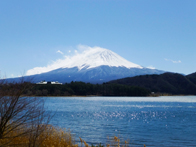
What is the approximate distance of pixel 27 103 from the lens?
39.0ft

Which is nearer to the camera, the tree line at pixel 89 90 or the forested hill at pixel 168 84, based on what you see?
the tree line at pixel 89 90

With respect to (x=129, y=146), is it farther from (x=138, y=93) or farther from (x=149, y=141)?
(x=138, y=93)

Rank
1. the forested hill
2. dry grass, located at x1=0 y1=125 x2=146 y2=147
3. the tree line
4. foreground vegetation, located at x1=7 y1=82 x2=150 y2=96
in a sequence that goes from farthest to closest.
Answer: the forested hill, foreground vegetation, located at x1=7 y1=82 x2=150 y2=96, the tree line, dry grass, located at x1=0 y1=125 x2=146 y2=147

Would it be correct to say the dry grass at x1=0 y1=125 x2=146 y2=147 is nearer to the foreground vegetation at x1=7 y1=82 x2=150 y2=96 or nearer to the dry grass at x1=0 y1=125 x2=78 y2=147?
the dry grass at x1=0 y1=125 x2=78 y2=147

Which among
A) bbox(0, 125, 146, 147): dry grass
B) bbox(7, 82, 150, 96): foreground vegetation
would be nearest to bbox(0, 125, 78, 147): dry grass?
bbox(0, 125, 146, 147): dry grass

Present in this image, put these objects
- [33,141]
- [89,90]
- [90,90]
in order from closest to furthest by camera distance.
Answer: [33,141], [89,90], [90,90]

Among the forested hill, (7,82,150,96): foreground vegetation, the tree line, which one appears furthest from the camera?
the forested hill

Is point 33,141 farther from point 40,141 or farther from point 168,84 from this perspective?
point 168,84

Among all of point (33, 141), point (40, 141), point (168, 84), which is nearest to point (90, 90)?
point (168, 84)

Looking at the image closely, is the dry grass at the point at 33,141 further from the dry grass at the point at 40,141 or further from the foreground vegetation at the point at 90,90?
the foreground vegetation at the point at 90,90

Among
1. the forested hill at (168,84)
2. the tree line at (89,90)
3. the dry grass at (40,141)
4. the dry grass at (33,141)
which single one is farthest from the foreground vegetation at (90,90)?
the dry grass at (33,141)

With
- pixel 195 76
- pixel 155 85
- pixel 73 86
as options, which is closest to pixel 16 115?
pixel 73 86

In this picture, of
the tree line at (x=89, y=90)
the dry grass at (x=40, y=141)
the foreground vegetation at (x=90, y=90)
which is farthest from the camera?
the foreground vegetation at (x=90, y=90)

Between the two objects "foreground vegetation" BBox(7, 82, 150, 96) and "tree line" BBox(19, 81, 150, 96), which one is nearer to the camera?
"tree line" BBox(19, 81, 150, 96)
